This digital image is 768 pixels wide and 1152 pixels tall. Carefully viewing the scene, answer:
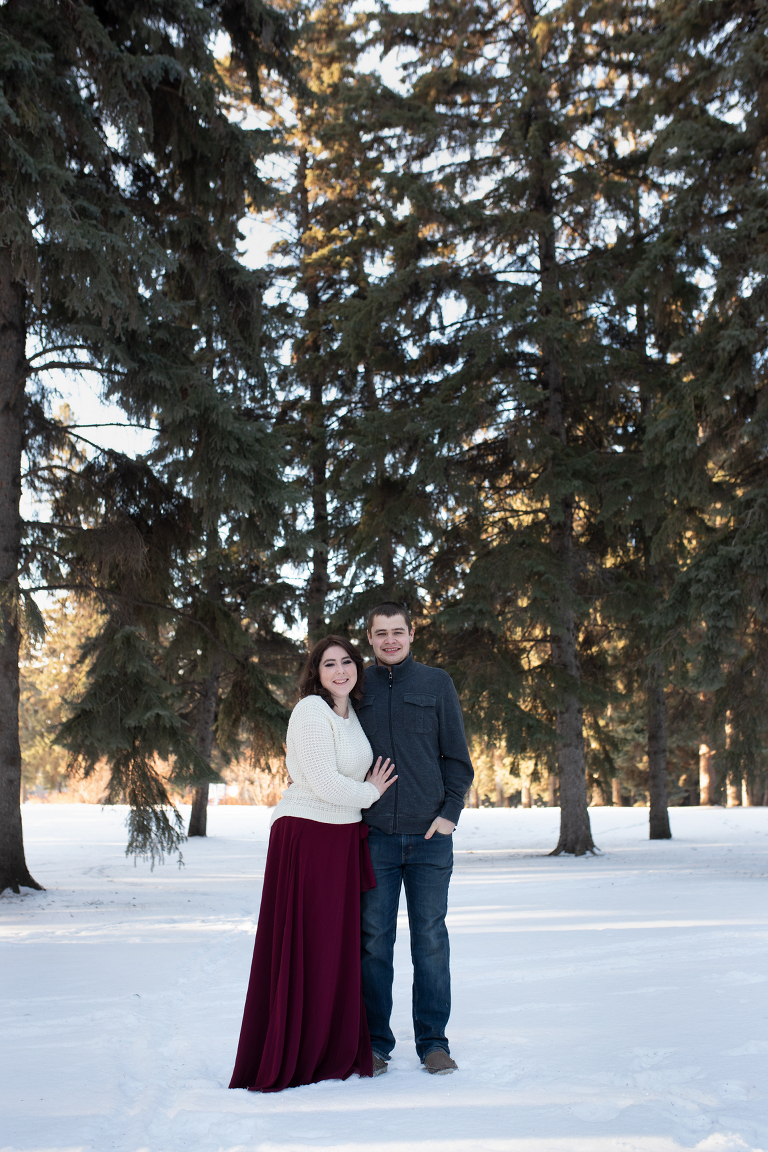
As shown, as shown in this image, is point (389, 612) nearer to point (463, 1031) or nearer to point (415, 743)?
point (415, 743)

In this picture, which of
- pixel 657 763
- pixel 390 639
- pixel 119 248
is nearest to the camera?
pixel 390 639

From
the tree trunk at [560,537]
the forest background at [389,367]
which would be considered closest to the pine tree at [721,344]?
the forest background at [389,367]

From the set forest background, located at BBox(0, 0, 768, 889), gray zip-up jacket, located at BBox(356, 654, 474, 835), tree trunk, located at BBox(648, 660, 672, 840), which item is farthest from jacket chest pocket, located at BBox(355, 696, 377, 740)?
tree trunk, located at BBox(648, 660, 672, 840)

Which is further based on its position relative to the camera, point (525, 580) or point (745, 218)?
point (525, 580)

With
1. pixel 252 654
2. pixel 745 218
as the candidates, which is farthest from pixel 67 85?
pixel 252 654

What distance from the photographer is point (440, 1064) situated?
11.2ft

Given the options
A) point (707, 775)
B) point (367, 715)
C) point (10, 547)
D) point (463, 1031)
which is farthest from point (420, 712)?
point (707, 775)

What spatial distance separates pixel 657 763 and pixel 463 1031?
1319 cm

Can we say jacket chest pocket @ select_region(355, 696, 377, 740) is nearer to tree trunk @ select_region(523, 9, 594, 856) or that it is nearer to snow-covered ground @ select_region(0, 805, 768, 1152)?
snow-covered ground @ select_region(0, 805, 768, 1152)

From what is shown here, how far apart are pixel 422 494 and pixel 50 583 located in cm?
562

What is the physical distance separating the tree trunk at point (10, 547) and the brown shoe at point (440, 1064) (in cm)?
629

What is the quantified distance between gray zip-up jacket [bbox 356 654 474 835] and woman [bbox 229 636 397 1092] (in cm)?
9

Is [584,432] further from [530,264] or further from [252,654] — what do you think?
[252,654]

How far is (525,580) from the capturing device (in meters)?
12.0
